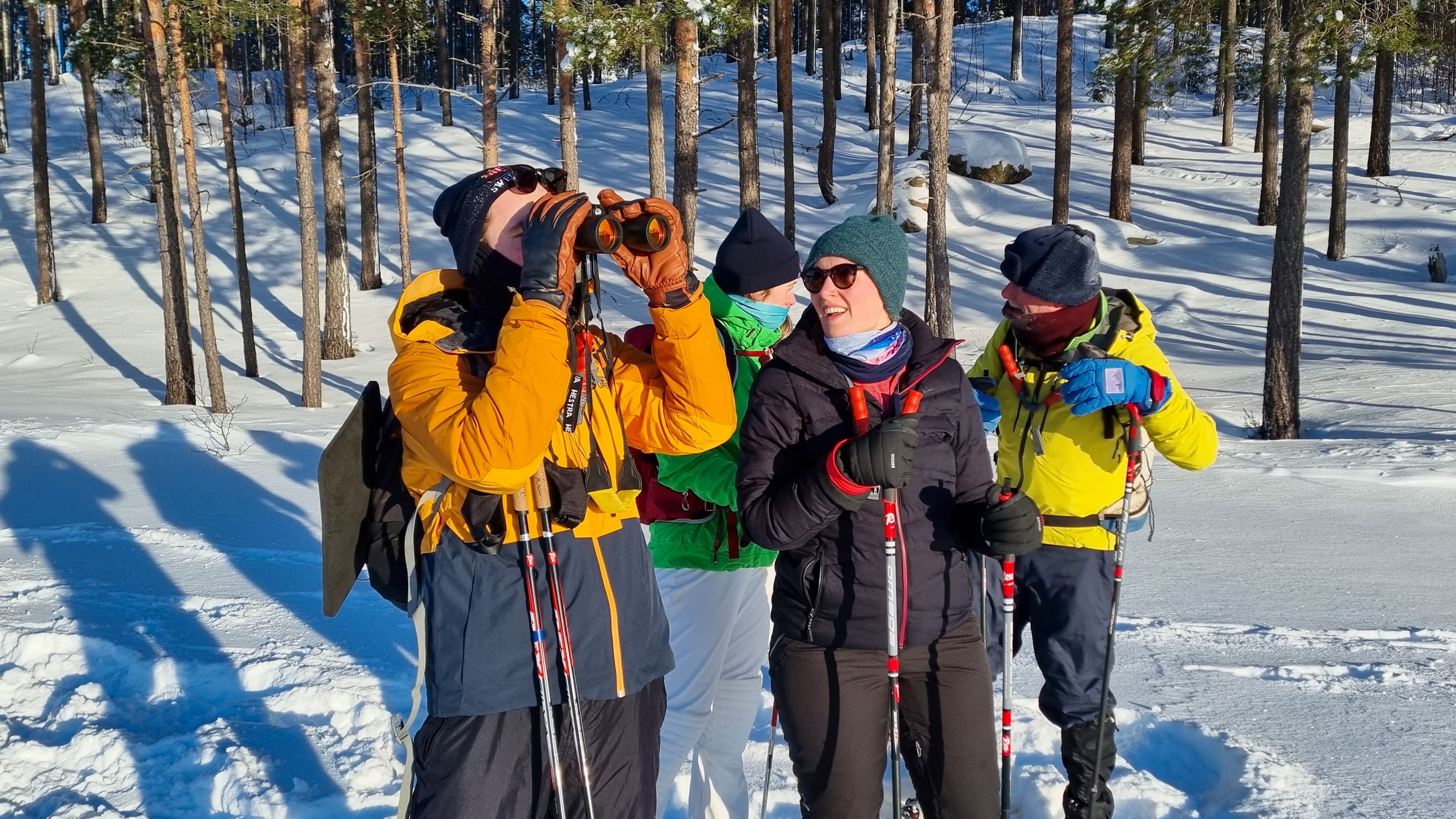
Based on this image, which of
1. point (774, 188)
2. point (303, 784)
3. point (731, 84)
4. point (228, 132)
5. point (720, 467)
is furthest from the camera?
point (731, 84)

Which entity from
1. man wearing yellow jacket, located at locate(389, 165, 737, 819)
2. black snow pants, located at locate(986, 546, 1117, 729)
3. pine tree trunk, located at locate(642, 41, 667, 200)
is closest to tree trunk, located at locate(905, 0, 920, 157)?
pine tree trunk, located at locate(642, 41, 667, 200)

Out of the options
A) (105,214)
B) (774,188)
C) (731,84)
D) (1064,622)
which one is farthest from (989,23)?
(1064,622)

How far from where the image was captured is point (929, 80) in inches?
521

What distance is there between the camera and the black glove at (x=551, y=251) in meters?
1.99

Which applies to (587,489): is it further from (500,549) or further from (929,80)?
(929,80)

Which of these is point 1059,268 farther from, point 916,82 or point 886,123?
point 916,82

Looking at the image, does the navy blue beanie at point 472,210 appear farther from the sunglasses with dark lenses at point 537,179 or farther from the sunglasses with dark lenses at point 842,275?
the sunglasses with dark lenses at point 842,275

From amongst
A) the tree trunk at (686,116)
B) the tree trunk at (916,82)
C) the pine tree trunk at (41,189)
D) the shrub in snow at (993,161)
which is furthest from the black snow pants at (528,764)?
the shrub in snow at (993,161)

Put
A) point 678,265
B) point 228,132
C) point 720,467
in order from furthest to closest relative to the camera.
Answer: point 228,132, point 720,467, point 678,265

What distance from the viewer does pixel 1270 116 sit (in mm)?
17828

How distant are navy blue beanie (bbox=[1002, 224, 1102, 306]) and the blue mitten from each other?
24 cm

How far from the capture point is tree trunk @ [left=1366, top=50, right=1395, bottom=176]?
20656mm

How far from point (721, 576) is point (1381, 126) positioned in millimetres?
24021

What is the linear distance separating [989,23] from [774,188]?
27.7 m
